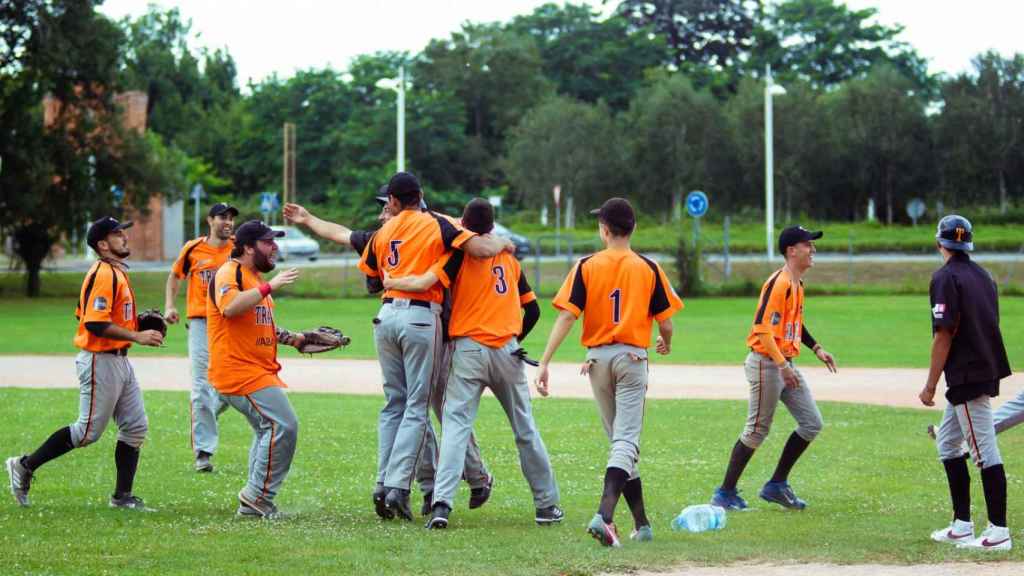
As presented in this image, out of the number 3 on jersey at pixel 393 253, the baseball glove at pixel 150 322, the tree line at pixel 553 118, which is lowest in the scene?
the baseball glove at pixel 150 322

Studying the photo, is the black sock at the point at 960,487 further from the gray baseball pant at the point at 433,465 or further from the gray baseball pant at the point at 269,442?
the gray baseball pant at the point at 269,442

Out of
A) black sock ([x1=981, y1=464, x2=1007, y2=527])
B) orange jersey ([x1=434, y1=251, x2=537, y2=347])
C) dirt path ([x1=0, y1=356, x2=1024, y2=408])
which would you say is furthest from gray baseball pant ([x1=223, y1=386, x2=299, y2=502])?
dirt path ([x1=0, y1=356, x2=1024, y2=408])

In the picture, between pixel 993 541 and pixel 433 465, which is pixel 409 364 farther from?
pixel 993 541

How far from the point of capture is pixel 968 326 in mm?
8258

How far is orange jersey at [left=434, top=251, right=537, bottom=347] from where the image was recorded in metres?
8.77

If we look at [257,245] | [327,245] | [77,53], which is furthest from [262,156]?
[257,245]

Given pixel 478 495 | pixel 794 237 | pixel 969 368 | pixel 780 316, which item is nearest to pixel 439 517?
pixel 478 495

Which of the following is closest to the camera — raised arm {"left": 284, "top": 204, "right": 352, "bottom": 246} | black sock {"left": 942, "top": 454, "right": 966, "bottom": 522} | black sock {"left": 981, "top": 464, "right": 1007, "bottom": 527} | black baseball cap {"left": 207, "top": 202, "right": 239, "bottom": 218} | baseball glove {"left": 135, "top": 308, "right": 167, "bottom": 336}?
black sock {"left": 981, "top": 464, "right": 1007, "bottom": 527}

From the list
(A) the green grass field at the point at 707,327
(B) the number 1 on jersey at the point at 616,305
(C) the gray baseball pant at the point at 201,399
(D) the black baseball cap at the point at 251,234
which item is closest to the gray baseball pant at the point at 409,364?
(D) the black baseball cap at the point at 251,234

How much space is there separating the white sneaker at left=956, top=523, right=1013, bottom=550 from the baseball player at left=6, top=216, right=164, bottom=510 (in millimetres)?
5550

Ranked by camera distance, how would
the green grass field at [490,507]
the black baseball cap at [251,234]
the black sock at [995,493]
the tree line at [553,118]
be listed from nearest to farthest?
the green grass field at [490,507]
the black sock at [995,493]
the black baseball cap at [251,234]
the tree line at [553,118]

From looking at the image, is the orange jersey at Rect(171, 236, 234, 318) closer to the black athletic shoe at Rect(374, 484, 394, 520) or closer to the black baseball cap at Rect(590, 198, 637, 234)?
the black athletic shoe at Rect(374, 484, 394, 520)

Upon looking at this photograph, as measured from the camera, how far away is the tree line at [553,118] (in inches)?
1620

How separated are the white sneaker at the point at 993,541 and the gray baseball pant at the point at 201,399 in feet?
21.2
